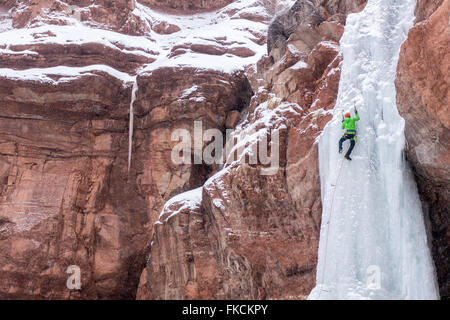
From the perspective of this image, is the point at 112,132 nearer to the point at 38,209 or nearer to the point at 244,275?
the point at 38,209

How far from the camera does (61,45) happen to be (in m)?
19.8

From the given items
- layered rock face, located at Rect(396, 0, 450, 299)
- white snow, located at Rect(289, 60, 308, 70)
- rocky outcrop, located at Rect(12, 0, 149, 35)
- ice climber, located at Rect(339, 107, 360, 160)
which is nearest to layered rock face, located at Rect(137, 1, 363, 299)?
white snow, located at Rect(289, 60, 308, 70)

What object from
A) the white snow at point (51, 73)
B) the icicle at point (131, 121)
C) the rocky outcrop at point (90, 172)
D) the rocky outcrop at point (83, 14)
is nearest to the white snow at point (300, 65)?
the rocky outcrop at point (90, 172)

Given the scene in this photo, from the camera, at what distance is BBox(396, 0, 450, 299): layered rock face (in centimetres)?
820

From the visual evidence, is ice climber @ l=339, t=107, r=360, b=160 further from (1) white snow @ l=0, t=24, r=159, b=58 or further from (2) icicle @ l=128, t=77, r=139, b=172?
→ (1) white snow @ l=0, t=24, r=159, b=58

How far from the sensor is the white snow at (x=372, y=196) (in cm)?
892

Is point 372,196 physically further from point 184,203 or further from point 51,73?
point 51,73

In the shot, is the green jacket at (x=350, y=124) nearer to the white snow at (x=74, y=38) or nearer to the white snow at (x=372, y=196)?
the white snow at (x=372, y=196)

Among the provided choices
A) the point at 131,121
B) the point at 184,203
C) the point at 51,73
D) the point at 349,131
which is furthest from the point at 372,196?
the point at 51,73

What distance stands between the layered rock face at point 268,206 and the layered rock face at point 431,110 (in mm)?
2599

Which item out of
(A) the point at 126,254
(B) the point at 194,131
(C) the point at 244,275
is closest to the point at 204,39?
(B) the point at 194,131

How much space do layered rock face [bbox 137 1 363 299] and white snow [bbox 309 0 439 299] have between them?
1067 mm
